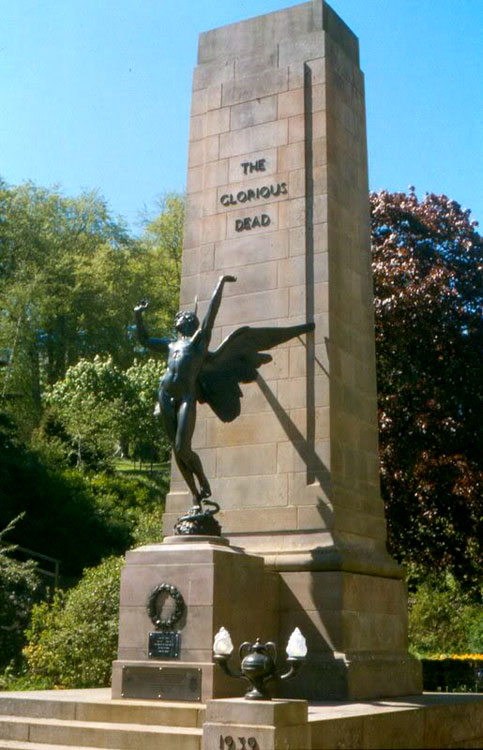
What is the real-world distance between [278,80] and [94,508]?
73.5 ft

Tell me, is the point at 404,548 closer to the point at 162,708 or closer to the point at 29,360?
the point at 162,708

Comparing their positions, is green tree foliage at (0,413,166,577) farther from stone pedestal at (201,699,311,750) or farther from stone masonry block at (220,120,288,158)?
stone pedestal at (201,699,311,750)

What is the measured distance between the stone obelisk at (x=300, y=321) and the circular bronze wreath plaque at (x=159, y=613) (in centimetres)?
23

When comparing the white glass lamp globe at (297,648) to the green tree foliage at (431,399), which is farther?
the green tree foliage at (431,399)

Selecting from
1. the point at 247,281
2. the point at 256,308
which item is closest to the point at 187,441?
the point at 256,308

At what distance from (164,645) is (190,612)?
1.80ft

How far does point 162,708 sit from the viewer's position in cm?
1058

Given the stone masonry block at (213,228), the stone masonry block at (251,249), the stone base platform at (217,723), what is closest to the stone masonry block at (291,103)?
the stone masonry block at (213,228)

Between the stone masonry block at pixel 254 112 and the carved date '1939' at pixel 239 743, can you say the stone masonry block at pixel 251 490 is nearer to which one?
the carved date '1939' at pixel 239 743

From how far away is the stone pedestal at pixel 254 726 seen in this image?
8477mm

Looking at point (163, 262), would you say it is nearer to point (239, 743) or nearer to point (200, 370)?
point (200, 370)

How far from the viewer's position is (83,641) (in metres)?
17.8

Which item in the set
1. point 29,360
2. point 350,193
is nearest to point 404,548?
point 350,193

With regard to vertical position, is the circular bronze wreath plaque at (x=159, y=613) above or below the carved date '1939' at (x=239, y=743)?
above
